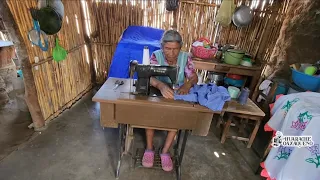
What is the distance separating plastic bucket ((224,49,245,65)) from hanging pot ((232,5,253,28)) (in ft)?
2.27

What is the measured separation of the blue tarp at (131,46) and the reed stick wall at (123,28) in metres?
0.27

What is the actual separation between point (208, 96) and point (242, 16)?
2425 mm

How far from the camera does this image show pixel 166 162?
202 cm

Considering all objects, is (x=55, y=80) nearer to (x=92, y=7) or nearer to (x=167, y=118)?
(x=92, y=7)

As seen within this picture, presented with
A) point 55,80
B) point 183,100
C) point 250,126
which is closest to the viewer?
point 183,100

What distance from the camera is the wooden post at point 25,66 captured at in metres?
1.87

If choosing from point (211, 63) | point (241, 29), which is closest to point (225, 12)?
point (241, 29)

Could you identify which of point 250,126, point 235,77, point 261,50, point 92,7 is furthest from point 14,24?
point 261,50

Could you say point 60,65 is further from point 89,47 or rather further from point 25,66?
point 89,47

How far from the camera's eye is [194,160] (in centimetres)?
223

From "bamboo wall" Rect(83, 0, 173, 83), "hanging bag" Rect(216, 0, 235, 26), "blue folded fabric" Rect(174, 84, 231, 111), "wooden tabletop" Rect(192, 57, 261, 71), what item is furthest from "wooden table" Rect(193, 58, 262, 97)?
"blue folded fabric" Rect(174, 84, 231, 111)

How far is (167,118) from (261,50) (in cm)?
279

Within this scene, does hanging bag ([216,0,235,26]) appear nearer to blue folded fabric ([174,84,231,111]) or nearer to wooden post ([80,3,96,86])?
blue folded fabric ([174,84,231,111])

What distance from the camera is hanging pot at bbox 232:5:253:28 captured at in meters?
3.13
